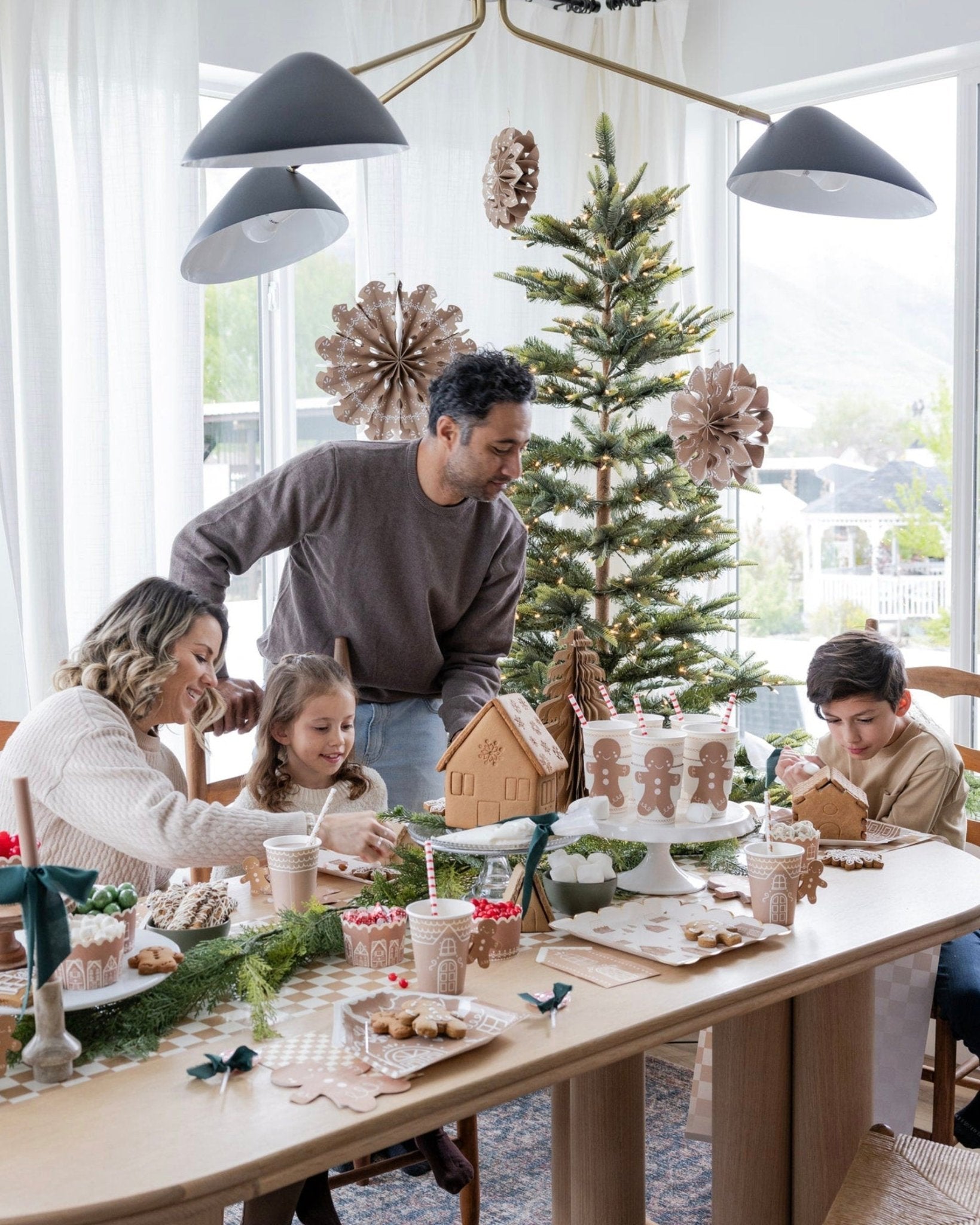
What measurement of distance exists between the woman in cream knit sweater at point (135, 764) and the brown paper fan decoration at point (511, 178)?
36.6 inches

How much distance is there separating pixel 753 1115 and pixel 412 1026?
2.93 ft

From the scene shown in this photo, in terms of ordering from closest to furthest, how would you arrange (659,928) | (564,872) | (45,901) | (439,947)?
(45,901) → (439,947) → (659,928) → (564,872)

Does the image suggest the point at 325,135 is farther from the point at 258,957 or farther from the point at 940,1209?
the point at 940,1209

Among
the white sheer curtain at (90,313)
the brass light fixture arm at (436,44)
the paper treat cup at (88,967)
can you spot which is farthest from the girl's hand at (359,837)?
the white sheer curtain at (90,313)

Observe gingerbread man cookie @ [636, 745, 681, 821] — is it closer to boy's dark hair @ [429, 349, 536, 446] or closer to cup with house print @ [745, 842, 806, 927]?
cup with house print @ [745, 842, 806, 927]

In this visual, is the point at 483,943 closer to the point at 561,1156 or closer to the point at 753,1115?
the point at 753,1115

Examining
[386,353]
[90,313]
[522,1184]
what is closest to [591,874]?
[522,1184]

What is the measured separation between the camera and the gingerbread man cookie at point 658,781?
1821 mm

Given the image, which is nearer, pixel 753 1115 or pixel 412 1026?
pixel 412 1026

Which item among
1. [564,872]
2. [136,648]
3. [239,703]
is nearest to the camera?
[564,872]

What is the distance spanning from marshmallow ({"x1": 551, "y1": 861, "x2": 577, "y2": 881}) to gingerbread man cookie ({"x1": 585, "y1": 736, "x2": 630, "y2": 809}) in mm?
121

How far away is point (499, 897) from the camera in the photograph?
182 centimetres

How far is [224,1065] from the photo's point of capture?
1300 mm

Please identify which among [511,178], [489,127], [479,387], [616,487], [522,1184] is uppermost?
[489,127]
